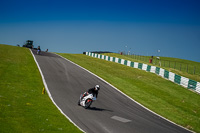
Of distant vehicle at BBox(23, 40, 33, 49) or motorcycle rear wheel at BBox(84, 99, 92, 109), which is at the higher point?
distant vehicle at BBox(23, 40, 33, 49)

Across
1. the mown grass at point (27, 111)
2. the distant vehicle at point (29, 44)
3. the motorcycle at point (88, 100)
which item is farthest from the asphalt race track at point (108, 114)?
the distant vehicle at point (29, 44)

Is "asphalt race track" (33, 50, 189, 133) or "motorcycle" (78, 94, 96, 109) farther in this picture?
"motorcycle" (78, 94, 96, 109)

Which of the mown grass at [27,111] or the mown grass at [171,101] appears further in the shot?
the mown grass at [171,101]

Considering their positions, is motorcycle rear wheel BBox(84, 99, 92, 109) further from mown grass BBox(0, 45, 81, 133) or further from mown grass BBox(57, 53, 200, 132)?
mown grass BBox(57, 53, 200, 132)

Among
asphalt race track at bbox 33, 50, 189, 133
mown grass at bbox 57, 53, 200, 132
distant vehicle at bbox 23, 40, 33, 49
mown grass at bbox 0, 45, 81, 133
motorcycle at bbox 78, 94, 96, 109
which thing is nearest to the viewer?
mown grass at bbox 0, 45, 81, 133

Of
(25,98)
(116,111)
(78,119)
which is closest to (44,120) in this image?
(78,119)

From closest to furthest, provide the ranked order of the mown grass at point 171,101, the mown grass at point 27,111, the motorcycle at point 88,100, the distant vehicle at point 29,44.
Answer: the mown grass at point 27,111, the motorcycle at point 88,100, the mown grass at point 171,101, the distant vehicle at point 29,44

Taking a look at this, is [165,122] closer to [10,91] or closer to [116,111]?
[116,111]

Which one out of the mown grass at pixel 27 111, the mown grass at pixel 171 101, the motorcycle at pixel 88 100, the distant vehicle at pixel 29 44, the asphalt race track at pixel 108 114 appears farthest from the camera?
the distant vehicle at pixel 29 44

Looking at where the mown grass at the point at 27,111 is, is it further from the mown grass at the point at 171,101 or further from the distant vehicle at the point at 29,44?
the distant vehicle at the point at 29,44

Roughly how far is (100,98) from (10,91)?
720cm

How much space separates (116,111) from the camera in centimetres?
1488

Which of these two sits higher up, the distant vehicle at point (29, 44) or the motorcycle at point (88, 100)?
the distant vehicle at point (29, 44)

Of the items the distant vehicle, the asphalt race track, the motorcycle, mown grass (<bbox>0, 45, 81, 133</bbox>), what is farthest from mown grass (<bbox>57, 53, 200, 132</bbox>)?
the distant vehicle
